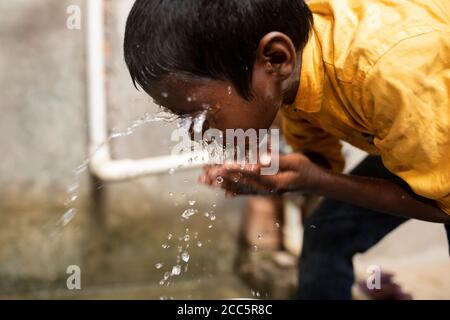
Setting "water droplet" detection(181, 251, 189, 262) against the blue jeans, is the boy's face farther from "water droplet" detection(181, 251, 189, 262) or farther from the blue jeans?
"water droplet" detection(181, 251, 189, 262)

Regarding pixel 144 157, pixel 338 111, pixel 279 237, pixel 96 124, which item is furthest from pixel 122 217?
pixel 338 111

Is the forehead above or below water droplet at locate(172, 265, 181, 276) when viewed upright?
above

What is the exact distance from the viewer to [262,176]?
3.50 feet

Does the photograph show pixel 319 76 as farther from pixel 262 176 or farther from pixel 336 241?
pixel 336 241

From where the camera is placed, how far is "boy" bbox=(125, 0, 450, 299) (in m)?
0.97

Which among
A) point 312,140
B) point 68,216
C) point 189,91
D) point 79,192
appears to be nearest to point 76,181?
point 79,192

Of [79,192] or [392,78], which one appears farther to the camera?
[79,192]

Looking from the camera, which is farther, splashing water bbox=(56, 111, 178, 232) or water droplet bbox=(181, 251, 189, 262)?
water droplet bbox=(181, 251, 189, 262)

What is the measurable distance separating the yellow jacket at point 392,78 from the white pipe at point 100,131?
1.07 meters

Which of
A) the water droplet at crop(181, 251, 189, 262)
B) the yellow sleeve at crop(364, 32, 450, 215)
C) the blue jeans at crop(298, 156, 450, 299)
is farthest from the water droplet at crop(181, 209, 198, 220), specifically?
the yellow sleeve at crop(364, 32, 450, 215)

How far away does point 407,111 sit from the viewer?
0.96 m

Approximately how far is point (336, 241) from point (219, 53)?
732 millimetres

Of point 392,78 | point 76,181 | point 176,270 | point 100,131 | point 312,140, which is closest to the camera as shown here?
point 392,78

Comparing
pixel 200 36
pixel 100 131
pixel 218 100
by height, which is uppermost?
pixel 200 36
